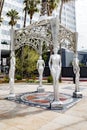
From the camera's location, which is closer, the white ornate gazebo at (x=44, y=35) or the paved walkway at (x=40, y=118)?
the paved walkway at (x=40, y=118)

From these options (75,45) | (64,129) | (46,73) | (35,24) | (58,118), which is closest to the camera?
(64,129)

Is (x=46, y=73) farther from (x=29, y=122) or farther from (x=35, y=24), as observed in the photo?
(x=29, y=122)

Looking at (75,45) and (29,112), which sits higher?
(75,45)

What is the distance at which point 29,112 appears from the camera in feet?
28.6

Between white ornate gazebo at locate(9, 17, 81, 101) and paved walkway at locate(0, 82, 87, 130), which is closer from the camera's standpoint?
paved walkway at locate(0, 82, 87, 130)

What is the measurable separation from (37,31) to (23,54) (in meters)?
17.1

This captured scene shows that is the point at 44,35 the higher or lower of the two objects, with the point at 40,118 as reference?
higher

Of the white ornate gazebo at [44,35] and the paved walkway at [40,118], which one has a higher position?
the white ornate gazebo at [44,35]

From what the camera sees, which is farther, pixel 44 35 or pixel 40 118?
pixel 44 35

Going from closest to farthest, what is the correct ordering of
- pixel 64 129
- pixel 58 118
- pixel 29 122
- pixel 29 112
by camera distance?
pixel 64 129 → pixel 29 122 → pixel 58 118 → pixel 29 112

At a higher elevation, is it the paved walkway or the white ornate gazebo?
the white ornate gazebo

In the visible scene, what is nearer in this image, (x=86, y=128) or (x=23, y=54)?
(x=86, y=128)

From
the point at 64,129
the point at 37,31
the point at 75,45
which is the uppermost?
the point at 37,31

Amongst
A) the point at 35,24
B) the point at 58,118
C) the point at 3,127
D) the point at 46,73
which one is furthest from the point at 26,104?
the point at 46,73
